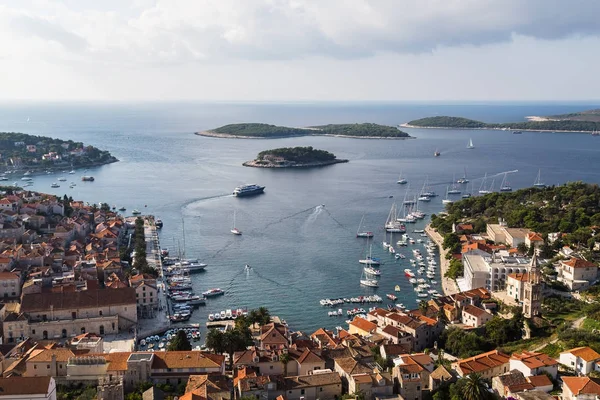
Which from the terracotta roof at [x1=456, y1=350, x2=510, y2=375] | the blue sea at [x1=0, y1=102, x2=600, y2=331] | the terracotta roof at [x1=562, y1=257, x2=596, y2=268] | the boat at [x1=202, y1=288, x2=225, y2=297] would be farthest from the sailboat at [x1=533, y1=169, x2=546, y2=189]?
the terracotta roof at [x1=456, y1=350, x2=510, y2=375]

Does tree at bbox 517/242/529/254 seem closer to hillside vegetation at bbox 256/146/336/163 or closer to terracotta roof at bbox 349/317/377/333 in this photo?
Answer: terracotta roof at bbox 349/317/377/333

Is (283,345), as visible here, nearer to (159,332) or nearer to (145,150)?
(159,332)

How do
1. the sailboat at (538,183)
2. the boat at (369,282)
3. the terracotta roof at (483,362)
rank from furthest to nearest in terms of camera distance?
the sailboat at (538,183) < the boat at (369,282) < the terracotta roof at (483,362)

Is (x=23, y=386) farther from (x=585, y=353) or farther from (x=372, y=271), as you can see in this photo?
(x=372, y=271)

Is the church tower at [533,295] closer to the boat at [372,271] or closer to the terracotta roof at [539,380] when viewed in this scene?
the terracotta roof at [539,380]

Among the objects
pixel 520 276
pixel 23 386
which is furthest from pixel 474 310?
pixel 23 386

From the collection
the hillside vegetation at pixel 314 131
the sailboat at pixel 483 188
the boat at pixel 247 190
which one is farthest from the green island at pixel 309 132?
the boat at pixel 247 190

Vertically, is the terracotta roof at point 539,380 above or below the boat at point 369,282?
above
